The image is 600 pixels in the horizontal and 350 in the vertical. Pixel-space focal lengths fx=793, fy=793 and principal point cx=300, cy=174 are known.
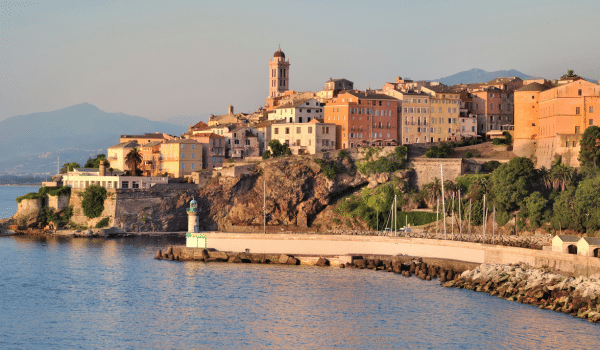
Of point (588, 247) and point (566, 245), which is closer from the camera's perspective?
point (588, 247)

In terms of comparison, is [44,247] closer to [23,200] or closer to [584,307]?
[23,200]

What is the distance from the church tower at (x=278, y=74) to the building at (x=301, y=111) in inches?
1200

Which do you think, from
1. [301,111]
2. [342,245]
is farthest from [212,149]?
[342,245]

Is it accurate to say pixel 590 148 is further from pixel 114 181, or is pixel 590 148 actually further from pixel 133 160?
pixel 133 160

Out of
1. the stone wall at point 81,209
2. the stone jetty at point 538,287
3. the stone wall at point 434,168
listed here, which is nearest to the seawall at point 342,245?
the stone jetty at point 538,287

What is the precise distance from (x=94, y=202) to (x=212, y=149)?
53.7ft

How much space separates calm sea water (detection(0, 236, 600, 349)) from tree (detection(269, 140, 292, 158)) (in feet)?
106

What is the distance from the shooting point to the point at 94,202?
80.8m

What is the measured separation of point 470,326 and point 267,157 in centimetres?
5225

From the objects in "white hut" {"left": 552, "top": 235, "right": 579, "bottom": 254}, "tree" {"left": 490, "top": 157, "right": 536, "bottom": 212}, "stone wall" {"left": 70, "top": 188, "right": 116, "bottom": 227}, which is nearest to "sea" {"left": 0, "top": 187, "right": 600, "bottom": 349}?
"white hut" {"left": 552, "top": 235, "right": 579, "bottom": 254}

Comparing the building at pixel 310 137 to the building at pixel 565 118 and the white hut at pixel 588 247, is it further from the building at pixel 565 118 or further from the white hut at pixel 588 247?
the white hut at pixel 588 247

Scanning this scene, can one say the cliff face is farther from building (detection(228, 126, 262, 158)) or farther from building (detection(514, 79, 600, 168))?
building (detection(514, 79, 600, 168))

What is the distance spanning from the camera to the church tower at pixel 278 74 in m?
126

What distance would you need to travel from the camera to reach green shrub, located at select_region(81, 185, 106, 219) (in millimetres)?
80688
